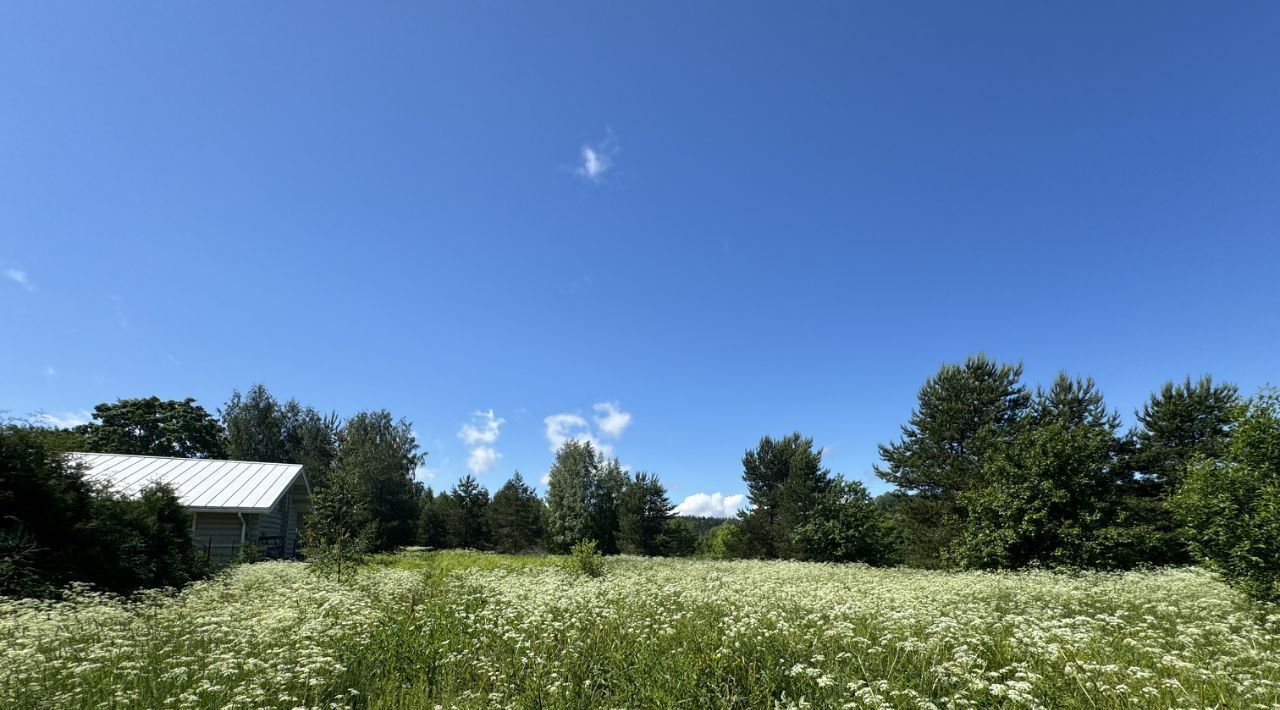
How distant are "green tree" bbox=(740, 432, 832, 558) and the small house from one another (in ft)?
96.5

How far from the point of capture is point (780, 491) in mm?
37812

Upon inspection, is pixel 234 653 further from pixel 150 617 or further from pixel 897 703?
pixel 897 703

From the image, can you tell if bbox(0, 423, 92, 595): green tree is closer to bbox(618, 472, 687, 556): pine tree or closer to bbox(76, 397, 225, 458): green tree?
bbox(618, 472, 687, 556): pine tree

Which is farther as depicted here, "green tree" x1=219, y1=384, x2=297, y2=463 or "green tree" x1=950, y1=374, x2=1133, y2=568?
"green tree" x1=219, y1=384, x2=297, y2=463

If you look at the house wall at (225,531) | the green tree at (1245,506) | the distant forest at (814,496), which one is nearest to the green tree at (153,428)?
the distant forest at (814,496)

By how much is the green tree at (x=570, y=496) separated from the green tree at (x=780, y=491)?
14259 millimetres

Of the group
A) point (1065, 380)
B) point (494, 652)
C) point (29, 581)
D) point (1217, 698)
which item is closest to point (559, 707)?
point (494, 652)

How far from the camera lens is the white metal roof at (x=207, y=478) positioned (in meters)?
18.7

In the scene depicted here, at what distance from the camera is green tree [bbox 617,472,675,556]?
4262 centimetres

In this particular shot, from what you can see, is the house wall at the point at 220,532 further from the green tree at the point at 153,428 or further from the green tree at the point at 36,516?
the green tree at the point at 153,428

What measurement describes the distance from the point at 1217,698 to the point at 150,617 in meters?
13.7

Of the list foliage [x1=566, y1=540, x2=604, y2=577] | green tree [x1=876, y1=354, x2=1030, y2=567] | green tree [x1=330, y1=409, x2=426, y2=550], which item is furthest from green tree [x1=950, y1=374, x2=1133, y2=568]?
green tree [x1=330, y1=409, x2=426, y2=550]

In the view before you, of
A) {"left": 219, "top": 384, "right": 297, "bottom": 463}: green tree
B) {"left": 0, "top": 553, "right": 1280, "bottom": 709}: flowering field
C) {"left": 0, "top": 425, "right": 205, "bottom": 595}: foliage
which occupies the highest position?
{"left": 219, "top": 384, "right": 297, "bottom": 463}: green tree

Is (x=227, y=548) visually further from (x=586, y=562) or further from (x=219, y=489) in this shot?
(x=586, y=562)
